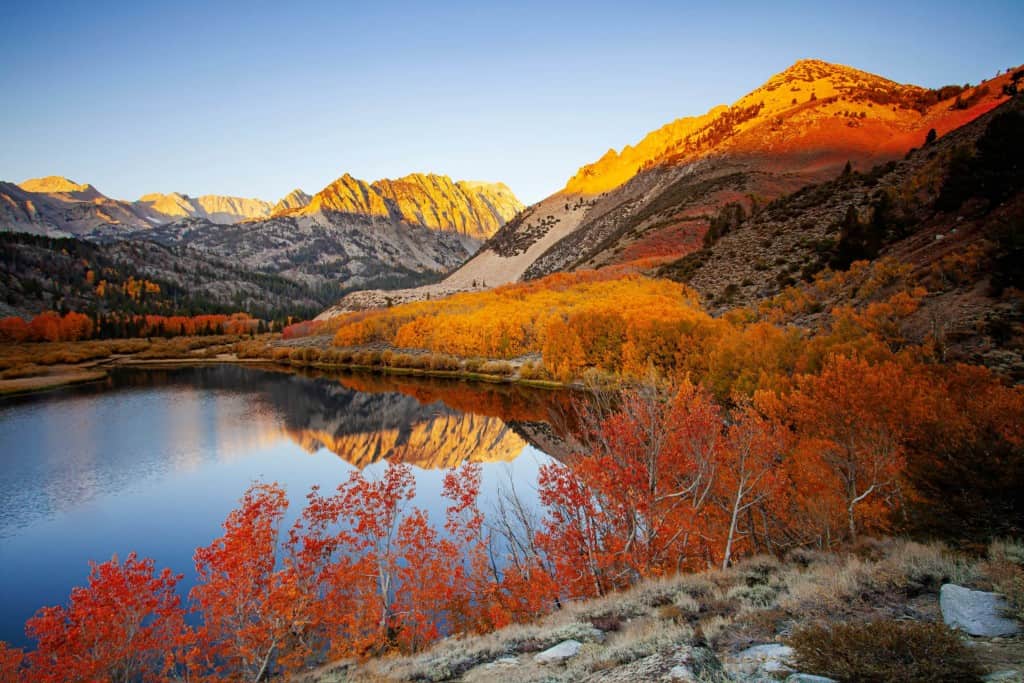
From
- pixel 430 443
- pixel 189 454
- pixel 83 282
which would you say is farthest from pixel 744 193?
pixel 83 282

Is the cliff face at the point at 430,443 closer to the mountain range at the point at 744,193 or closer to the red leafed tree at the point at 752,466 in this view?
the red leafed tree at the point at 752,466

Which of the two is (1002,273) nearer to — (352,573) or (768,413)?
(768,413)

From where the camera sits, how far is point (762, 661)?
22.5 ft

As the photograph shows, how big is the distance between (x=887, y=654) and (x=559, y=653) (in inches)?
195

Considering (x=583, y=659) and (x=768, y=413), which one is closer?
(x=583, y=659)

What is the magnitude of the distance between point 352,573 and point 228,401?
51235 mm

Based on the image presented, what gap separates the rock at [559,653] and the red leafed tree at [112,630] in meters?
11.3

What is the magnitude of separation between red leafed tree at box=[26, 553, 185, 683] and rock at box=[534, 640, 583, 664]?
37.2 ft

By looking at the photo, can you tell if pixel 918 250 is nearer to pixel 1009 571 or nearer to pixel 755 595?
pixel 1009 571

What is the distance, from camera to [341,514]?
26578 millimetres

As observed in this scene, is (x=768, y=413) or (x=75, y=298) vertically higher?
(x=75, y=298)

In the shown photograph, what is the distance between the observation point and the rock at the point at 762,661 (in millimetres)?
6547

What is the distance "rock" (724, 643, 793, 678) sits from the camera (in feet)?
21.5

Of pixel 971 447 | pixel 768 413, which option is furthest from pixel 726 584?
pixel 768 413
